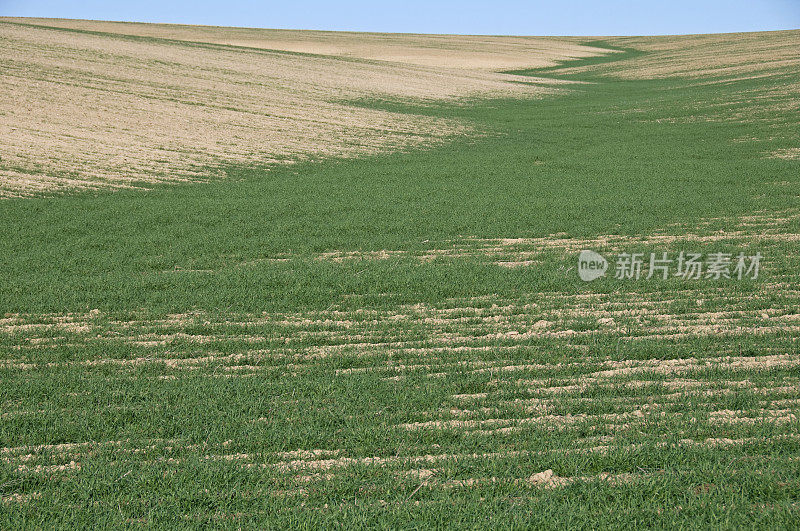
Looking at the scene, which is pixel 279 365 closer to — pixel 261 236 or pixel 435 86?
pixel 261 236

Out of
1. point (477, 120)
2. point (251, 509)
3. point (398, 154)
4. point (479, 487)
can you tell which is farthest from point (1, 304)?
point (477, 120)

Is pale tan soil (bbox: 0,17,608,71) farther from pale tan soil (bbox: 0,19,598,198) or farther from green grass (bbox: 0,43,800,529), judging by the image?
green grass (bbox: 0,43,800,529)

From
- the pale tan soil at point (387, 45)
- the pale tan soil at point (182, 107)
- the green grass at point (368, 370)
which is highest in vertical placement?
the pale tan soil at point (387, 45)

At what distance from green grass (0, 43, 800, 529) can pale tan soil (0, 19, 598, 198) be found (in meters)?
5.48

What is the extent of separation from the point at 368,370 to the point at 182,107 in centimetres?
2577

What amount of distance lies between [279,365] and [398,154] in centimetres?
1818

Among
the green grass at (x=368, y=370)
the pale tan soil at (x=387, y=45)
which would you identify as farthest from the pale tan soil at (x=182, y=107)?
the pale tan soil at (x=387, y=45)

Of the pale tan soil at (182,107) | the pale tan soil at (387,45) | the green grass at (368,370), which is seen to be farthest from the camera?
the pale tan soil at (387,45)

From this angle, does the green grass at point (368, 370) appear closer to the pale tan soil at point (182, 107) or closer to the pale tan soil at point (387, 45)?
the pale tan soil at point (182, 107)

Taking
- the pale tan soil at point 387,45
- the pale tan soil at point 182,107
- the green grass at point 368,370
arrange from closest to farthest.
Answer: the green grass at point 368,370, the pale tan soil at point 182,107, the pale tan soil at point 387,45

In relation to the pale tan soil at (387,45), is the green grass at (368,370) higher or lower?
lower

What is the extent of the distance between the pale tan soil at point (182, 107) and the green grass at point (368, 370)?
5480 millimetres

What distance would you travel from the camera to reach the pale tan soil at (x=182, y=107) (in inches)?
797

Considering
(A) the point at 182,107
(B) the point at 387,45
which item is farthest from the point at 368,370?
(B) the point at 387,45
